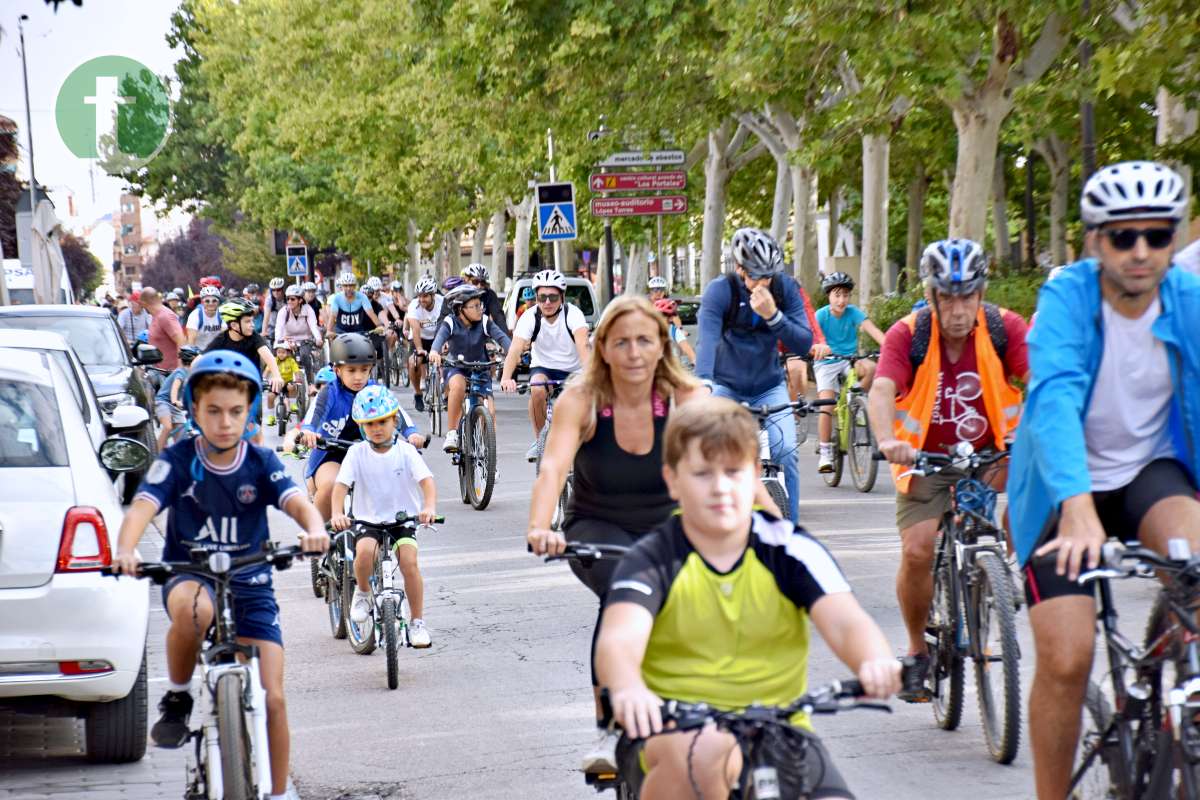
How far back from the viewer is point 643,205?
3084 centimetres

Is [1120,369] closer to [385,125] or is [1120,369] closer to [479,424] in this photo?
[479,424]

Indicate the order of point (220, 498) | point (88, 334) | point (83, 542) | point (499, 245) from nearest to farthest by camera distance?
point (220, 498), point (83, 542), point (88, 334), point (499, 245)

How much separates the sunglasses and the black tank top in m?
1.73

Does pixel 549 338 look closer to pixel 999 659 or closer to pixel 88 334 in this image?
pixel 88 334

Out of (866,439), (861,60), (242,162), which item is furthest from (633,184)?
(242,162)

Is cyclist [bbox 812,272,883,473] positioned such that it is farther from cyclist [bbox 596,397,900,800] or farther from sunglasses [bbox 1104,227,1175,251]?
cyclist [bbox 596,397,900,800]

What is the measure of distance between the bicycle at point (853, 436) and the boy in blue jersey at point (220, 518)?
953cm

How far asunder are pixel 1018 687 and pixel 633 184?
2533 cm

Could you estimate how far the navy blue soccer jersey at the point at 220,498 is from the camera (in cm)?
575

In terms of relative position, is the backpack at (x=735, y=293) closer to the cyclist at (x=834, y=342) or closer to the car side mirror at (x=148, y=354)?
the cyclist at (x=834, y=342)

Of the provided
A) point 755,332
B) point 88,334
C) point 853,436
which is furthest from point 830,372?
point 88,334

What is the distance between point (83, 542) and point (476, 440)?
860 centimetres

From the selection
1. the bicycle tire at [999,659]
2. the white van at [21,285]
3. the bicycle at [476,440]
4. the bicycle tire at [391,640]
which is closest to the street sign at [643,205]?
the bicycle at [476,440]

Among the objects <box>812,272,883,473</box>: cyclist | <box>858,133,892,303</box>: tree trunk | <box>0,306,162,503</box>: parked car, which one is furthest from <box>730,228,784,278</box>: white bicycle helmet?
<box>858,133,892,303</box>: tree trunk
